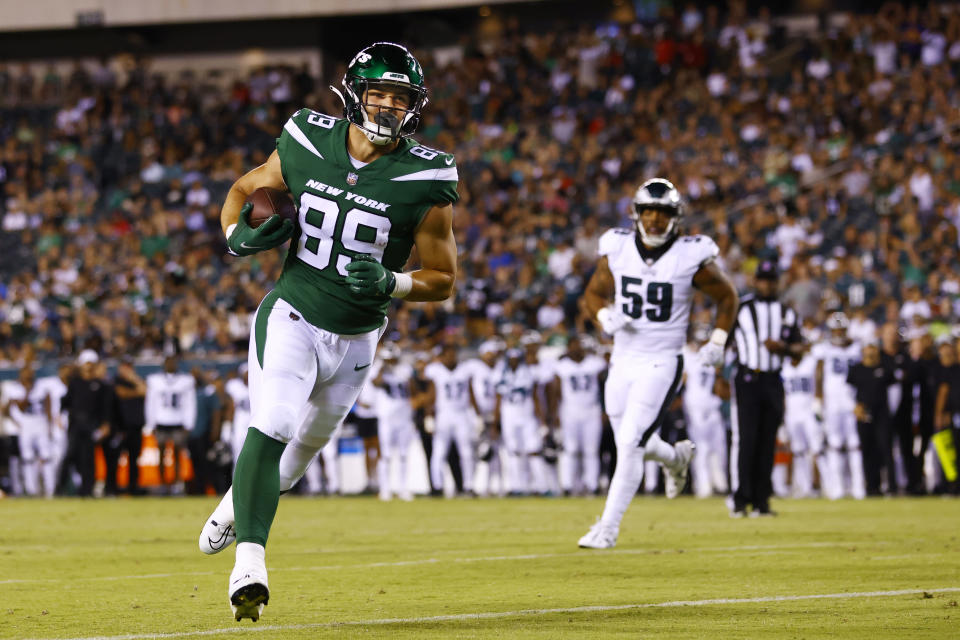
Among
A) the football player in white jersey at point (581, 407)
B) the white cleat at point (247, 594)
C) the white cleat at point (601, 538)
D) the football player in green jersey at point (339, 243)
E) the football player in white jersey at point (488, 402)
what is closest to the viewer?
the white cleat at point (247, 594)

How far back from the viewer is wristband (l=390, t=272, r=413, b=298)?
205 inches

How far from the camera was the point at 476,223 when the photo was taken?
73.4 ft

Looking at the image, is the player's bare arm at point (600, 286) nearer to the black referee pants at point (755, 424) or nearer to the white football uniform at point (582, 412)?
the black referee pants at point (755, 424)

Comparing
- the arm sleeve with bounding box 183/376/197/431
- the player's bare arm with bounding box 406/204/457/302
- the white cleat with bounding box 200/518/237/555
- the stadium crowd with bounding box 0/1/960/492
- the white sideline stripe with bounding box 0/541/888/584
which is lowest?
the white sideline stripe with bounding box 0/541/888/584

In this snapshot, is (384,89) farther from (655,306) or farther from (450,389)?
(450,389)

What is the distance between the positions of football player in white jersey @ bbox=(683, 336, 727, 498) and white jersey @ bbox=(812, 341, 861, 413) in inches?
48.9

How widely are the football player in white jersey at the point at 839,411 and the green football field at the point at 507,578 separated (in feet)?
13.0

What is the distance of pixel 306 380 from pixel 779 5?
2330cm

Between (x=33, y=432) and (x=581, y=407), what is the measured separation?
7380mm

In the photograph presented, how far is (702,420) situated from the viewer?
16.9 meters

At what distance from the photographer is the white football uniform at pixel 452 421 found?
1758 cm

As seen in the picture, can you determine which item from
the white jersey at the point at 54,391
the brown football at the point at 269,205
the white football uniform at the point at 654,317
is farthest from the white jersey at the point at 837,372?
the brown football at the point at 269,205

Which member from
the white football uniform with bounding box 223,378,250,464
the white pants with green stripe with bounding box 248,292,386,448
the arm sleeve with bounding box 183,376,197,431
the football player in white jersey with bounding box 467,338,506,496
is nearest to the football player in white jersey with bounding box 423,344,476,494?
the football player in white jersey with bounding box 467,338,506,496

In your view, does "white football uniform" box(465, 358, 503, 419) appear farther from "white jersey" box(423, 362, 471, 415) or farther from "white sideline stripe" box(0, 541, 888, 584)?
"white sideline stripe" box(0, 541, 888, 584)
